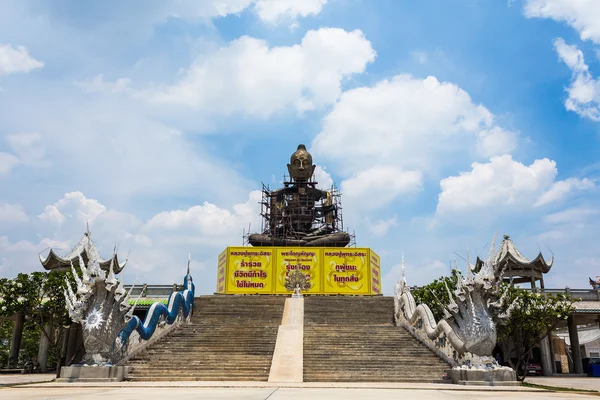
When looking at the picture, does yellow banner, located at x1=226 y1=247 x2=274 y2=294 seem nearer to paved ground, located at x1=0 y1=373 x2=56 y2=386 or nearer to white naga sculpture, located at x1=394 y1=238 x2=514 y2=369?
paved ground, located at x1=0 y1=373 x2=56 y2=386

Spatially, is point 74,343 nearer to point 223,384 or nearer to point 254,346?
point 254,346

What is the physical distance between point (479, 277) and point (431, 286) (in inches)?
392

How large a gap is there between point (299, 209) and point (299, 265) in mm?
12760

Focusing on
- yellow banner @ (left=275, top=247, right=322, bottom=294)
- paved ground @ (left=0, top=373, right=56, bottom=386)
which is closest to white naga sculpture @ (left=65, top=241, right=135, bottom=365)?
paved ground @ (left=0, top=373, right=56, bottom=386)

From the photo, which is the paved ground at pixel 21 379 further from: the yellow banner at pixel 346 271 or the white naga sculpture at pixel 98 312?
the yellow banner at pixel 346 271

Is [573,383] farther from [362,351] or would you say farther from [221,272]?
[221,272]

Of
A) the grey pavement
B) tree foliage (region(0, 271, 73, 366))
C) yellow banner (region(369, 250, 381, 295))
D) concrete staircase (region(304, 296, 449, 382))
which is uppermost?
yellow banner (region(369, 250, 381, 295))

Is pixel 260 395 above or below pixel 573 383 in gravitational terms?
above

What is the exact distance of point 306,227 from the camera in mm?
40188

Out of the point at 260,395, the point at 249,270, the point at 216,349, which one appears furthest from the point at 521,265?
the point at 260,395

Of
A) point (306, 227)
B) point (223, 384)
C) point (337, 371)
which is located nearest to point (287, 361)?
point (337, 371)

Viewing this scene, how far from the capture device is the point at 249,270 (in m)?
27.6

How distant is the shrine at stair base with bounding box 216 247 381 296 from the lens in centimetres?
2742

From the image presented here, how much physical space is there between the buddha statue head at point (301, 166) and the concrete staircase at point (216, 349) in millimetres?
20414
